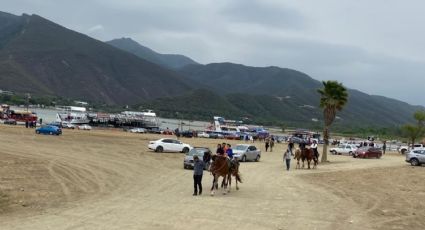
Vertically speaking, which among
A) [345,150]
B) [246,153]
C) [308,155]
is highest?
[308,155]

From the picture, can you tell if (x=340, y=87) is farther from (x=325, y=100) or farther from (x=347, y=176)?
(x=347, y=176)

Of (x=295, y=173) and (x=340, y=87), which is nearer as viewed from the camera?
(x=295, y=173)

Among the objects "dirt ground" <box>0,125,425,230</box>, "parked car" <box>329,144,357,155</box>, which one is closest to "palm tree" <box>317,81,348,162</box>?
"parked car" <box>329,144,357,155</box>

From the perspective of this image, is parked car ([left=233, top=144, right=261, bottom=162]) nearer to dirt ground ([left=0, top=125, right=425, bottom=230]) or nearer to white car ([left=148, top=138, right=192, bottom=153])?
white car ([left=148, top=138, right=192, bottom=153])

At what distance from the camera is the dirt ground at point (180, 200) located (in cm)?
1538

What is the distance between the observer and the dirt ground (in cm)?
1538

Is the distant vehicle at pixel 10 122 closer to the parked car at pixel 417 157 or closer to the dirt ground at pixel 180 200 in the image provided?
the dirt ground at pixel 180 200

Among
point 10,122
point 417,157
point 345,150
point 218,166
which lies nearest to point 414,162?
point 417,157

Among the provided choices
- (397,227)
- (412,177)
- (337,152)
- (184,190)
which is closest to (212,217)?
(397,227)

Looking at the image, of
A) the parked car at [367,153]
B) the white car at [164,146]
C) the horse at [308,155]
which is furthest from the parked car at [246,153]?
the parked car at [367,153]

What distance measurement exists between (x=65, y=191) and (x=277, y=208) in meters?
7.90

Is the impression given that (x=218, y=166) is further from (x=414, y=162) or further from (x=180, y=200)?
(x=414, y=162)

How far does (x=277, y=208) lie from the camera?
735 inches

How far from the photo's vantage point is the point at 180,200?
19.8m
